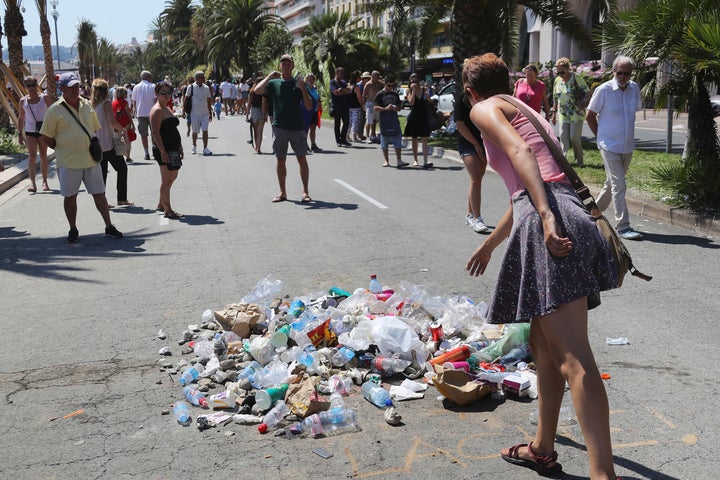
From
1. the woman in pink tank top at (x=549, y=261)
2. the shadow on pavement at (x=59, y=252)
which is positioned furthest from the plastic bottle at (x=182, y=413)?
the shadow on pavement at (x=59, y=252)

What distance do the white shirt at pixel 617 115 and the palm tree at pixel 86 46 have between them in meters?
81.7

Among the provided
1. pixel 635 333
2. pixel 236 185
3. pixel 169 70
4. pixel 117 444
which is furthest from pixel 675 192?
pixel 169 70

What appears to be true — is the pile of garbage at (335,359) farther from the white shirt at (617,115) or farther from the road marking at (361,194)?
the road marking at (361,194)

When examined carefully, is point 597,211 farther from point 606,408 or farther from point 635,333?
point 635,333

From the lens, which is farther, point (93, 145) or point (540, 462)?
point (93, 145)

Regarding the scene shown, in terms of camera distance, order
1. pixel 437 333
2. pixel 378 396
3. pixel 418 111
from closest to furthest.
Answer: pixel 378 396, pixel 437 333, pixel 418 111

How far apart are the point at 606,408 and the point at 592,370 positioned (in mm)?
167

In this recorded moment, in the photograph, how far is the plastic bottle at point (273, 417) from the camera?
4.25 m

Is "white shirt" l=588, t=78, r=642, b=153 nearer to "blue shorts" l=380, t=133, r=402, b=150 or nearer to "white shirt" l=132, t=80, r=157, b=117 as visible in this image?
"blue shorts" l=380, t=133, r=402, b=150

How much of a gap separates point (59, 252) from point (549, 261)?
7.09 m

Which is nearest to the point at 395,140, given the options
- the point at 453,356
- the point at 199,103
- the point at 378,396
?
the point at 199,103

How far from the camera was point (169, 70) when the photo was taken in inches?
4948

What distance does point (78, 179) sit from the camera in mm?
9406

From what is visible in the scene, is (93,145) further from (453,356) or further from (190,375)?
(453,356)
